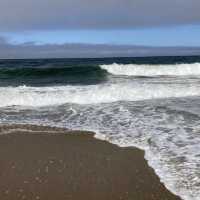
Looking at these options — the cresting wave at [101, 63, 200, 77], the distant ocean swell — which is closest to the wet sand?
the distant ocean swell

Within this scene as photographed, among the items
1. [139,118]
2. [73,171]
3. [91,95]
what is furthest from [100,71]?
[73,171]

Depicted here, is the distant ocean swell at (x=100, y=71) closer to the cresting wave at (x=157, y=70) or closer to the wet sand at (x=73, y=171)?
the cresting wave at (x=157, y=70)

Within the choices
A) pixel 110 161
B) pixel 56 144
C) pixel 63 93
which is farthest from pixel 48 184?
pixel 63 93

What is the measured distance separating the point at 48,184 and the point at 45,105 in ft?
25.7

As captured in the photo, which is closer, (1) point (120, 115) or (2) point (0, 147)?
(2) point (0, 147)

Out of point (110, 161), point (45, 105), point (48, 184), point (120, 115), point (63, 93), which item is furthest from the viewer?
point (63, 93)

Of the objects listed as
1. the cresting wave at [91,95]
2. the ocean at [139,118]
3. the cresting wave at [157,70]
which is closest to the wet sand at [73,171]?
the ocean at [139,118]

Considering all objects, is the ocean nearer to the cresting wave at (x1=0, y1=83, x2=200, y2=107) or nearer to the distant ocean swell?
the cresting wave at (x1=0, y1=83, x2=200, y2=107)

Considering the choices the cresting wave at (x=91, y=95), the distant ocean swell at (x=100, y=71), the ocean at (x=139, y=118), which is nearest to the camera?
the ocean at (x=139, y=118)

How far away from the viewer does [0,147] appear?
7.69 metres

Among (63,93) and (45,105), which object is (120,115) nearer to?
(45,105)

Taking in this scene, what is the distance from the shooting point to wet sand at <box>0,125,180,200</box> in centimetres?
515

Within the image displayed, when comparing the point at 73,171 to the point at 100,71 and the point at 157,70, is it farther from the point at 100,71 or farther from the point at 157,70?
the point at 157,70

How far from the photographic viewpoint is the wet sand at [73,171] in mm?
5152
